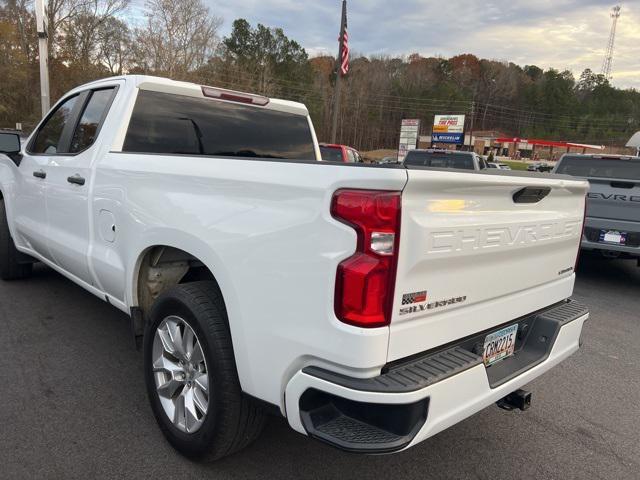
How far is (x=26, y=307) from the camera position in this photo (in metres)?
4.62

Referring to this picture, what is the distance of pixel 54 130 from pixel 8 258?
179cm

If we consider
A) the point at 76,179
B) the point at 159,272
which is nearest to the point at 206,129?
the point at 76,179

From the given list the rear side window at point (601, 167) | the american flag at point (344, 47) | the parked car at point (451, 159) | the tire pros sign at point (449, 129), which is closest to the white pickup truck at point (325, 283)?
the rear side window at point (601, 167)

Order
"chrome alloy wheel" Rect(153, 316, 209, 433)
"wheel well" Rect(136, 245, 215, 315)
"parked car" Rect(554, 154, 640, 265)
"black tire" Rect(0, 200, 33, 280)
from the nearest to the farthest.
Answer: "chrome alloy wheel" Rect(153, 316, 209, 433) → "wheel well" Rect(136, 245, 215, 315) → "black tire" Rect(0, 200, 33, 280) → "parked car" Rect(554, 154, 640, 265)

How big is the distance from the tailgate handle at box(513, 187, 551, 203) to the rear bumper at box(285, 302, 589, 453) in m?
0.74

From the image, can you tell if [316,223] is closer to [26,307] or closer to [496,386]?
[496,386]

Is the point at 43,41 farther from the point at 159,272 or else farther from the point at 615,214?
the point at 615,214

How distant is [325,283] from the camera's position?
1.73m

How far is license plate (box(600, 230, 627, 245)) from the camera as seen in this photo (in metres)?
6.40

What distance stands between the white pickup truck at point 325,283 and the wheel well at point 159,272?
1cm

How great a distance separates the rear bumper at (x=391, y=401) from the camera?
170cm

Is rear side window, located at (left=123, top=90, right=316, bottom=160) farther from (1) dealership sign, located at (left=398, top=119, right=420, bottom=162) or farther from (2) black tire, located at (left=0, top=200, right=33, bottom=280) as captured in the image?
(1) dealership sign, located at (left=398, top=119, right=420, bottom=162)

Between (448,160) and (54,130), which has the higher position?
(54,130)

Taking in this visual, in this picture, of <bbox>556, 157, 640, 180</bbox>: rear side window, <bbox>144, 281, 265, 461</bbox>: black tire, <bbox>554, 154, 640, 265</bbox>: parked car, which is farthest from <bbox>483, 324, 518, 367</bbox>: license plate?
<bbox>556, 157, 640, 180</bbox>: rear side window
